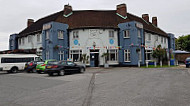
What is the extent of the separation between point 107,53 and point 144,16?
53.5ft

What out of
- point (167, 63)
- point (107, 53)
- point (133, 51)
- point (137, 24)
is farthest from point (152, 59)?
point (107, 53)

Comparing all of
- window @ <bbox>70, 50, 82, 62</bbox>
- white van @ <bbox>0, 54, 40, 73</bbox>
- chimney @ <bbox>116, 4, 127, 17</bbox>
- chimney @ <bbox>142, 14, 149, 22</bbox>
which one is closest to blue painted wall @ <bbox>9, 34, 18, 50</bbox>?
white van @ <bbox>0, 54, 40, 73</bbox>

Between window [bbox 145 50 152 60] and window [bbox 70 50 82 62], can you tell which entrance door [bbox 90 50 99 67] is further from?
window [bbox 145 50 152 60]

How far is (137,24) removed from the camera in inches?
908

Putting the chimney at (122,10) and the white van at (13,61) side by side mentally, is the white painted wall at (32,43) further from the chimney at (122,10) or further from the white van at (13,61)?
the chimney at (122,10)

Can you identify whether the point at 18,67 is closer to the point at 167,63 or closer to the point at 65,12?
the point at 65,12

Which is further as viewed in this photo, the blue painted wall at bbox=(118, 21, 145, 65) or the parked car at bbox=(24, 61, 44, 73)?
the blue painted wall at bbox=(118, 21, 145, 65)

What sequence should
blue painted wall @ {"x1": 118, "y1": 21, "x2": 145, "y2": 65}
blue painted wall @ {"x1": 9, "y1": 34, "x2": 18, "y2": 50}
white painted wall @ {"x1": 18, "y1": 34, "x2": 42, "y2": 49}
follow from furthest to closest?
1. blue painted wall @ {"x1": 9, "y1": 34, "x2": 18, "y2": 50}
2. white painted wall @ {"x1": 18, "y1": 34, "x2": 42, "y2": 49}
3. blue painted wall @ {"x1": 118, "y1": 21, "x2": 145, "y2": 65}

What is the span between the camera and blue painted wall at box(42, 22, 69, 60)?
73.5 ft

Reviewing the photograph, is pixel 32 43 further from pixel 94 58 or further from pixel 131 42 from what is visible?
pixel 131 42

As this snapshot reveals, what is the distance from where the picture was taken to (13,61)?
18344 mm

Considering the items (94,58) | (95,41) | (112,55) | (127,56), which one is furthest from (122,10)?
(94,58)

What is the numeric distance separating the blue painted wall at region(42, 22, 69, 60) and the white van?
3.15m

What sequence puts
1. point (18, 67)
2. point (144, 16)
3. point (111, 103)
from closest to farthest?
point (111, 103) → point (18, 67) → point (144, 16)
